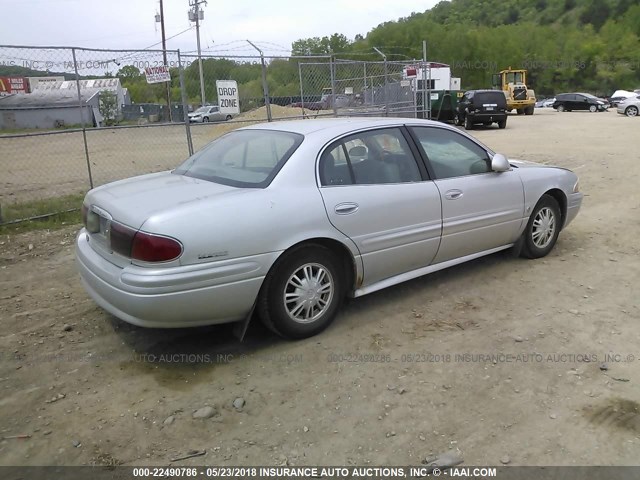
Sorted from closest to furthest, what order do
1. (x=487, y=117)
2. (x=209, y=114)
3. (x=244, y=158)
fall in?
(x=244, y=158) < (x=209, y=114) < (x=487, y=117)

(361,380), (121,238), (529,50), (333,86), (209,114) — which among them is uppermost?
(529,50)

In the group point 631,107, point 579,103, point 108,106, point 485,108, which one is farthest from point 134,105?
point 579,103

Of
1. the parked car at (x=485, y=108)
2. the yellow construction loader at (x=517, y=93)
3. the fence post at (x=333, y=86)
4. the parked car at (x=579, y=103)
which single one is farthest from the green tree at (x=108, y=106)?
the parked car at (x=579, y=103)

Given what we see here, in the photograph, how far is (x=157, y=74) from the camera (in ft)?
28.2

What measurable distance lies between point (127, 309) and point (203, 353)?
2.14 ft

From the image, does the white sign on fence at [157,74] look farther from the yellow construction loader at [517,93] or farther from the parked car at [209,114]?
the yellow construction loader at [517,93]

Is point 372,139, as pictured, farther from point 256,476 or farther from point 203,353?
point 256,476

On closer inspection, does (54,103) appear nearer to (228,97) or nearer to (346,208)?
(228,97)

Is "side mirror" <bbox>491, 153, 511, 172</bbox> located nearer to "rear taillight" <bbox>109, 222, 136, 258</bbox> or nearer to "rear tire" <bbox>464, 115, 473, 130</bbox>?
"rear taillight" <bbox>109, 222, 136, 258</bbox>

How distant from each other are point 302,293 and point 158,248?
1.02 meters

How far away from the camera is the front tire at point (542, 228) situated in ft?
17.2

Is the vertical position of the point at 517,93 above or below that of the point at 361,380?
above

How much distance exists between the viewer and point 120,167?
13.0 meters

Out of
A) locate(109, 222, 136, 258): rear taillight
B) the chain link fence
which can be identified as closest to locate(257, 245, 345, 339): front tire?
locate(109, 222, 136, 258): rear taillight
